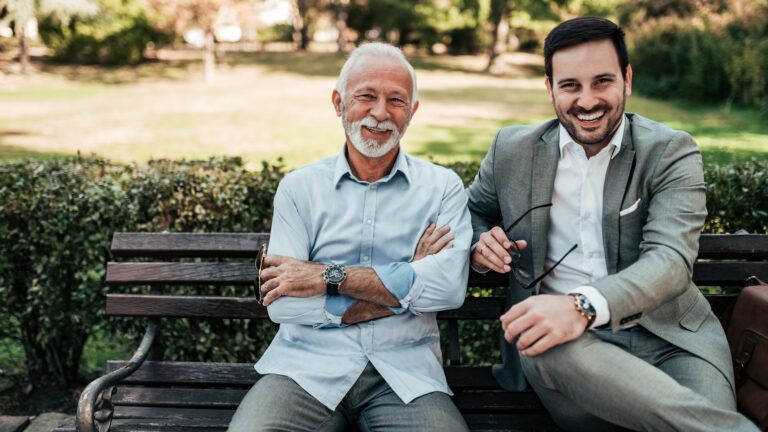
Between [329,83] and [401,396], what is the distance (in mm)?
26233

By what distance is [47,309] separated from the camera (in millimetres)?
4035

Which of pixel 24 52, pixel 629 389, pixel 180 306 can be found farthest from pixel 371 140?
pixel 24 52

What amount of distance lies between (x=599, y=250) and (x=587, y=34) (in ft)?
2.90

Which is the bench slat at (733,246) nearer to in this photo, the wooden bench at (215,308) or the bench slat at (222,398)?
the wooden bench at (215,308)

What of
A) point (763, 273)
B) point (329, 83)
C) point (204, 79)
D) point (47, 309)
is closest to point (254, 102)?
point (329, 83)

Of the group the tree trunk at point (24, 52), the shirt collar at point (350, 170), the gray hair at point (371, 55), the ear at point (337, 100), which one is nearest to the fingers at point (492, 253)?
the shirt collar at point (350, 170)

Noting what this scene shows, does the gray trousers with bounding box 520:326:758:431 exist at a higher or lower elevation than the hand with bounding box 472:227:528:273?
lower

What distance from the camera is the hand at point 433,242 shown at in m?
2.91

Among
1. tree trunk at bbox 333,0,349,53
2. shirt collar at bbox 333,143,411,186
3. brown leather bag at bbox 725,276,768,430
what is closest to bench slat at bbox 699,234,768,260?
brown leather bag at bbox 725,276,768,430

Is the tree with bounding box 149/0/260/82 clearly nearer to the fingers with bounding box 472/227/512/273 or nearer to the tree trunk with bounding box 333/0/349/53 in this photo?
the tree trunk with bounding box 333/0/349/53

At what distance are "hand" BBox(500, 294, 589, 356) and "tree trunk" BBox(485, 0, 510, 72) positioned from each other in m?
33.9

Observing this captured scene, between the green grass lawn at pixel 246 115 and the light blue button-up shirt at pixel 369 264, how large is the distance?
2.63 meters

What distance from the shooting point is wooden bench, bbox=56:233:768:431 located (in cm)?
313

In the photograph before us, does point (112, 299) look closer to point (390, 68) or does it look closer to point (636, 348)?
point (390, 68)
